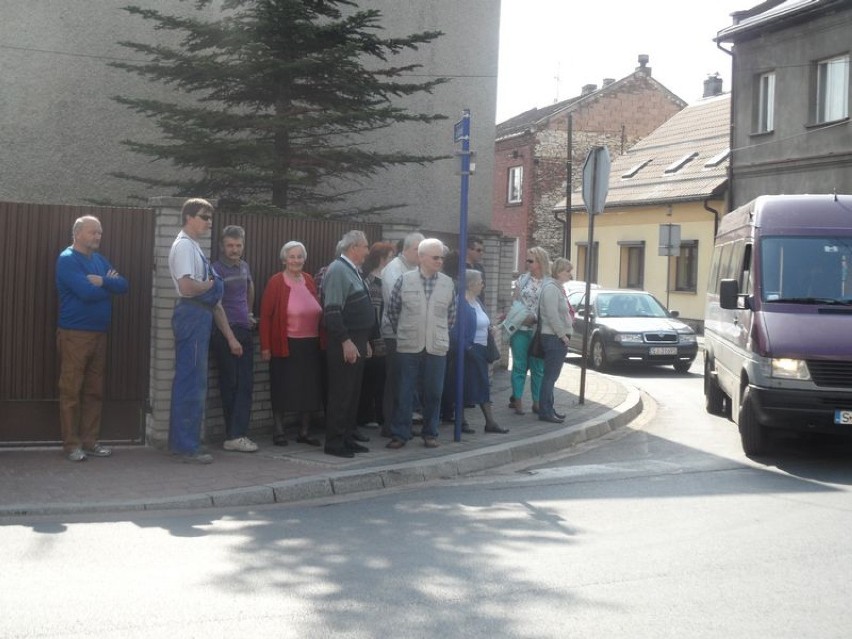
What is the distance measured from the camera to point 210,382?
31.6 ft

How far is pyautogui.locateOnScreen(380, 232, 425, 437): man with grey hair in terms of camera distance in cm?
966

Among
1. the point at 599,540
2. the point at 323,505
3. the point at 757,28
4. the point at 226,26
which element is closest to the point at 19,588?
the point at 323,505

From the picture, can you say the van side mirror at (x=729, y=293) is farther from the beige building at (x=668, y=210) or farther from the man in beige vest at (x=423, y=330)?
the beige building at (x=668, y=210)

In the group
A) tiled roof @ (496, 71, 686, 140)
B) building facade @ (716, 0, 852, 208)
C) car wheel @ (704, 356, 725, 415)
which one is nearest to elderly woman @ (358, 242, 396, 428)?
car wheel @ (704, 356, 725, 415)

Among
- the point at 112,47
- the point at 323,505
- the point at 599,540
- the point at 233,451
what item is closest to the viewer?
the point at 599,540

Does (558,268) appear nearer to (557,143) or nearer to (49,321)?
(49,321)

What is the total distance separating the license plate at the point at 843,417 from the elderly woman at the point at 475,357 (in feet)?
10.0

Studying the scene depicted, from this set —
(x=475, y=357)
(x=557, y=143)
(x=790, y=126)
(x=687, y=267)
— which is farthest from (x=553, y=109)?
(x=475, y=357)

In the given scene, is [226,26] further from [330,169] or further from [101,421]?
[101,421]

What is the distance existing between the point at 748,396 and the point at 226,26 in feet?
24.5

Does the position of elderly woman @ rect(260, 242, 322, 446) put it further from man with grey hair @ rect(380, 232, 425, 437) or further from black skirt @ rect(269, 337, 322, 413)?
man with grey hair @ rect(380, 232, 425, 437)

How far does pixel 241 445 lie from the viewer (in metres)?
9.20

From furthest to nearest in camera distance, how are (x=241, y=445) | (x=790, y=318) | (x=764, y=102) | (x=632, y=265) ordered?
(x=632, y=265), (x=764, y=102), (x=790, y=318), (x=241, y=445)

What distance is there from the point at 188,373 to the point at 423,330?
6.70ft
